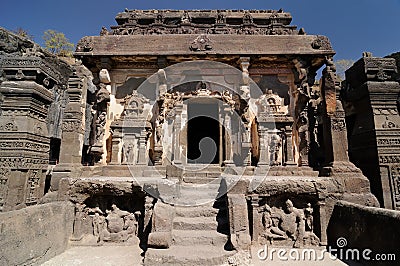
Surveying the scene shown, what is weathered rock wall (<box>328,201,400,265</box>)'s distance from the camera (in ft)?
9.74

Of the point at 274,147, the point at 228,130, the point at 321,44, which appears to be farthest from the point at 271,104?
the point at 321,44

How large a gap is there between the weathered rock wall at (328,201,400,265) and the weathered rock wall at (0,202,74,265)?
458cm

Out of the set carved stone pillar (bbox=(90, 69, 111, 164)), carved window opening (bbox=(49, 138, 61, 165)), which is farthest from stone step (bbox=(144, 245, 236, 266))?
carved window opening (bbox=(49, 138, 61, 165))

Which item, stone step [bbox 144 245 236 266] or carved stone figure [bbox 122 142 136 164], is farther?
carved stone figure [bbox 122 142 136 164]

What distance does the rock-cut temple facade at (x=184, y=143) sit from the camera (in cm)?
420

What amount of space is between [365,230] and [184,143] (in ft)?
15.8

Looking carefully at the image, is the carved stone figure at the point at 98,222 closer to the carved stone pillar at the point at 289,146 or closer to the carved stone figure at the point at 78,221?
the carved stone figure at the point at 78,221

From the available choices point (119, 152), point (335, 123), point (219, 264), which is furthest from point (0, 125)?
point (335, 123)

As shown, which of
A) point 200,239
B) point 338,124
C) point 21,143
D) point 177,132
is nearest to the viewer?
point 200,239

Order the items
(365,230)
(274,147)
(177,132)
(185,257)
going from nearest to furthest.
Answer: (185,257) < (365,230) < (274,147) < (177,132)

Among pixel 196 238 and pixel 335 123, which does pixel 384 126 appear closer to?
pixel 335 123

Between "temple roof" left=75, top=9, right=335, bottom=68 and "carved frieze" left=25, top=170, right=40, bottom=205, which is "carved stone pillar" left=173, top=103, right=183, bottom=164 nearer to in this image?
"temple roof" left=75, top=9, right=335, bottom=68

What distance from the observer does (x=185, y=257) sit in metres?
3.25

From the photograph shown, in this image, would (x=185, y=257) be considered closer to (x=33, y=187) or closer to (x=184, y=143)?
(x=33, y=187)
